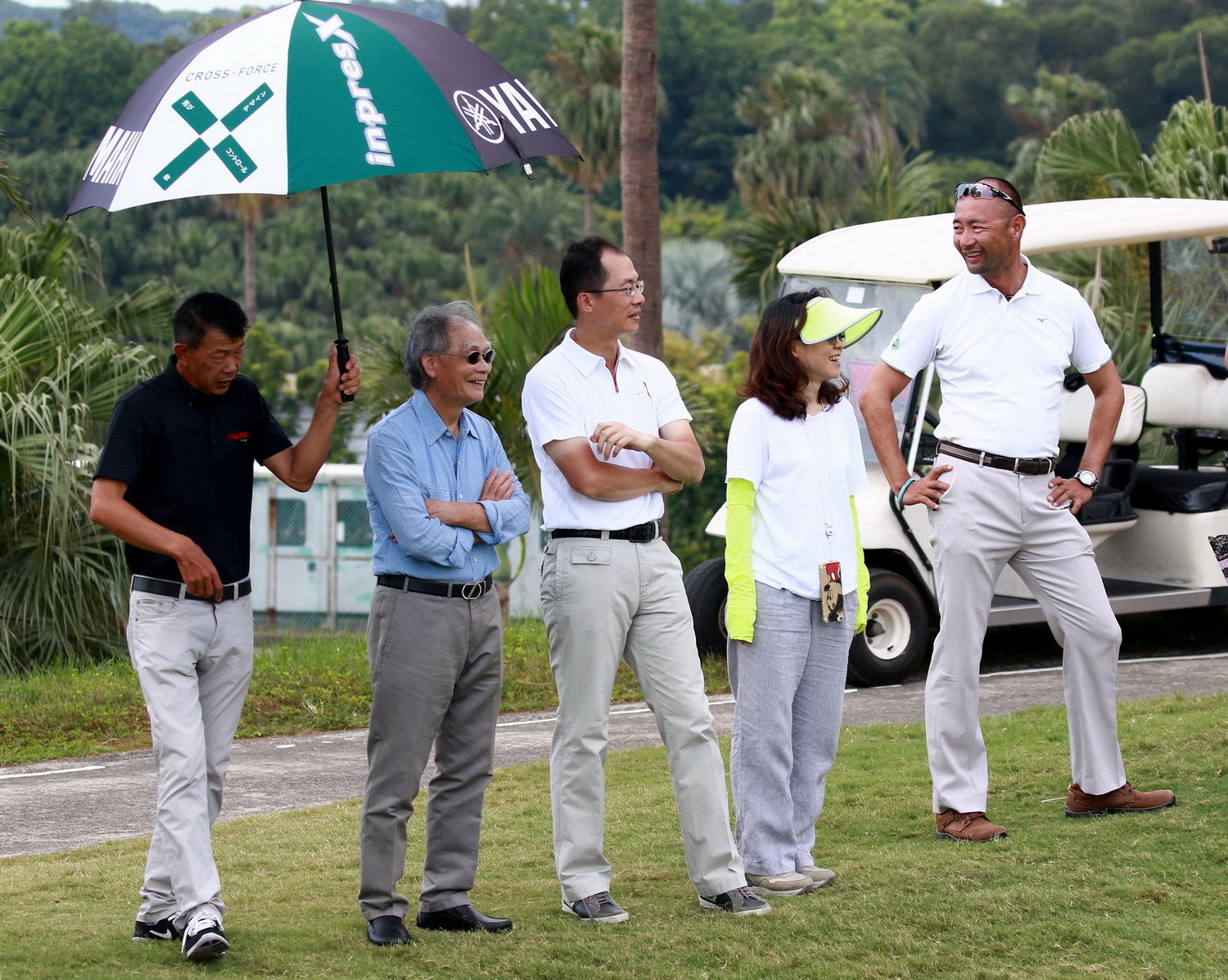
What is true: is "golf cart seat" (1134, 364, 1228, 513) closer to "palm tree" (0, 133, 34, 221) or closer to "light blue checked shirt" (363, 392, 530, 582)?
"light blue checked shirt" (363, 392, 530, 582)

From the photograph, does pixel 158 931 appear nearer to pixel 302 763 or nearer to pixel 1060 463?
pixel 302 763

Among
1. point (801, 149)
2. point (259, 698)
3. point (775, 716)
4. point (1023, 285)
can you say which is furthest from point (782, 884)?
point (801, 149)

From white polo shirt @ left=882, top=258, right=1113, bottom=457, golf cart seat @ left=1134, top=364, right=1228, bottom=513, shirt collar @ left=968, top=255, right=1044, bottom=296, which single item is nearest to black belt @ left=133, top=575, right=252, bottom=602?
white polo shirt @ left=882, top=258, right=1113, bottom=457

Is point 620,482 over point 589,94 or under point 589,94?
under

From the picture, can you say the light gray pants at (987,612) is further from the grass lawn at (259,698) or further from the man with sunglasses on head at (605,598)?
the grass lawn at (259,698)

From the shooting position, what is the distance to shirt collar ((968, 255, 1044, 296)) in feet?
18.3

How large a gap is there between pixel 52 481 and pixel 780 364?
6314mm

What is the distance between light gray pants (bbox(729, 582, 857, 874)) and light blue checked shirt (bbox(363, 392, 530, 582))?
82 cm

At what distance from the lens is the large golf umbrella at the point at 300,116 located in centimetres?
Answer: 448

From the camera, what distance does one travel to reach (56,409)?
10344 mm

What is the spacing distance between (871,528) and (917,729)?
1.89m

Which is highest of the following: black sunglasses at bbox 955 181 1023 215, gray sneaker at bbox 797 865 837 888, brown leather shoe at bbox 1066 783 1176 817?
black sunglasses at bbox 955 181 1023 215

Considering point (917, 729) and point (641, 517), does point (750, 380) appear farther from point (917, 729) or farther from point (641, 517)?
point (917, 729)

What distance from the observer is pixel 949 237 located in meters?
9.22
